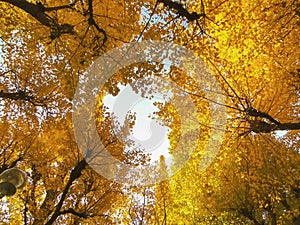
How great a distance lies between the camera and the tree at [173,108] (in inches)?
224

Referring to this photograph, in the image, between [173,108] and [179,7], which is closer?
[179,7]

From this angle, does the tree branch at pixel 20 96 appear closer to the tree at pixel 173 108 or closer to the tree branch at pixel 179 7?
the tree at pixel 173 108

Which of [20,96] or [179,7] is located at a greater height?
[20,96]

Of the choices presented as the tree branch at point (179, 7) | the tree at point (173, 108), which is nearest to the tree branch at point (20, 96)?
the tree at point (173, 108)

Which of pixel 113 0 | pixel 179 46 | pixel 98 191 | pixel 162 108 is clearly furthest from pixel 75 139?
pixel 179 46

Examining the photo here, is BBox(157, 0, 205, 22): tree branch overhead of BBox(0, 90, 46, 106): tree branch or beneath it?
beneath

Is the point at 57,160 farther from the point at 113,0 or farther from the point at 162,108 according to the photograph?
the point at 113,0

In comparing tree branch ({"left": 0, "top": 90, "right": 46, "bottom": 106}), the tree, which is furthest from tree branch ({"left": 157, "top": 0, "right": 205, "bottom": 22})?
tree branch ({"left": 0, "top": 90, "right": 46, "bottom": 106})

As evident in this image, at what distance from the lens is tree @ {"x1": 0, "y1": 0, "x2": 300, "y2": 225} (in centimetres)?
569

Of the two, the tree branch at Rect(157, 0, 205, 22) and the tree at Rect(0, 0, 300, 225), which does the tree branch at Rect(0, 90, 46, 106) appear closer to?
the tree at Rect(0, 0, 300, 225)

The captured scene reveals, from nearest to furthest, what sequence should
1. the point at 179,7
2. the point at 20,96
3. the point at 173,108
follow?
the point at 179,7
the point at 20,96
the point at 173,108

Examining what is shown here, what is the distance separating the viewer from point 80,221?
10.2 m

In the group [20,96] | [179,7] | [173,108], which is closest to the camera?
[179,7]

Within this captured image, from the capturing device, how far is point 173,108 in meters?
9.77
